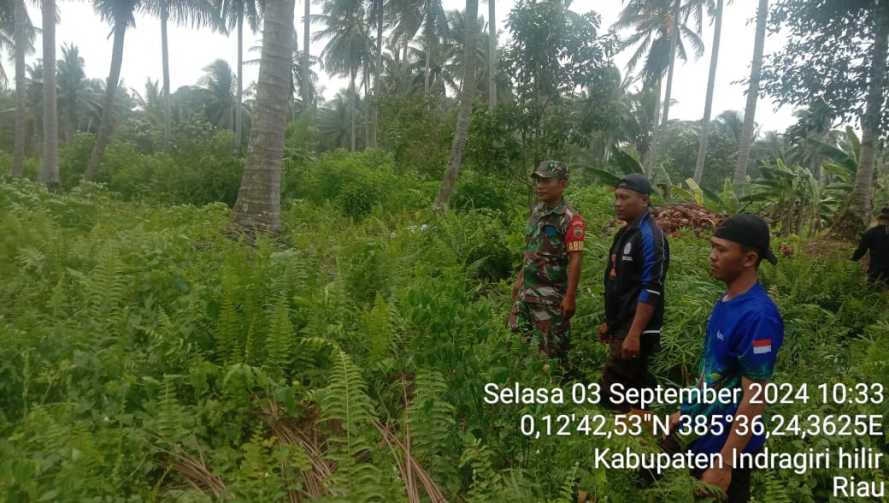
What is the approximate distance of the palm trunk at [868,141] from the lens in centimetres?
620

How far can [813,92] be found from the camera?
6637mm

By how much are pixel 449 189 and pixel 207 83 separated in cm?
3530

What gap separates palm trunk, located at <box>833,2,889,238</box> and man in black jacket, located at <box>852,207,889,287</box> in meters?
1.16

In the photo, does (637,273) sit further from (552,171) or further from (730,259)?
(730,259)

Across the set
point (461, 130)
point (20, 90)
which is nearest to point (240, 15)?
point (20, 90)

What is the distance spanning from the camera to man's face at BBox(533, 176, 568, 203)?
11.8 feet

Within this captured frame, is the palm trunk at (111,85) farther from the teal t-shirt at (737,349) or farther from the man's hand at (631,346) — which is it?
the teal t-shirt at (737,349)

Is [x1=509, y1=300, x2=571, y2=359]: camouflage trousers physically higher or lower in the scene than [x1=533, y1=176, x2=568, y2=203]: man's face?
lower

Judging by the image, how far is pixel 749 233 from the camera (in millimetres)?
1983

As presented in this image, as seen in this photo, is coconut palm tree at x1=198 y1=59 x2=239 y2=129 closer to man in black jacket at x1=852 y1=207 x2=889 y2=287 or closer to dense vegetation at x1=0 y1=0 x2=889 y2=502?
dense vegetation at x1=0 y1=0 x2=889 y2=502

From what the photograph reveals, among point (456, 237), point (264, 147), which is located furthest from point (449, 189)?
point (264, 147)

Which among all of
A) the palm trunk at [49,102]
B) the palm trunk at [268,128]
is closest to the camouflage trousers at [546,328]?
the palm trunk at [268,128]

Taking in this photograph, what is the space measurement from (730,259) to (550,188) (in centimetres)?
168

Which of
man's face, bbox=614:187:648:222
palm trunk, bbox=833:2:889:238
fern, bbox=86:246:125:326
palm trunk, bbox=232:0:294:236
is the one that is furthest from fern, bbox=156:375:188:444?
palm trunk, bbox=833:2:889:238
